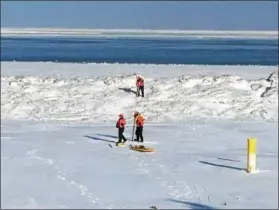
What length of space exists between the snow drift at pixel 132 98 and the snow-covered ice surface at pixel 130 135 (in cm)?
4

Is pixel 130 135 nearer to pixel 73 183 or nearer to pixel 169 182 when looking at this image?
pixel 169 182

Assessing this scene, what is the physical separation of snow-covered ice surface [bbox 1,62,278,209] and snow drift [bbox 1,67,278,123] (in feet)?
0.15

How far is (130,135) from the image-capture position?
1997 centimetres

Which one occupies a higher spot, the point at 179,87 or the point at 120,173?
the point at 179,87

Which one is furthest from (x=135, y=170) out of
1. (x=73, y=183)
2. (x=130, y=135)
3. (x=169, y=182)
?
(x=130, y=135)

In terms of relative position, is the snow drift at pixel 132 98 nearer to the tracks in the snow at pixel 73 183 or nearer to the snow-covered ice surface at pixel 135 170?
the snow-covered ice surface at pixel 135 170

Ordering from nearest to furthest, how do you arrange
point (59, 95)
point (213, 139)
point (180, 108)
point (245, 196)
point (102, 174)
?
point (245, 196) < point (102, 174) < point (213, 139) < point (180, 108) < point (59, 95)

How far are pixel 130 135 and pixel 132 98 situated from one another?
7.10 meters

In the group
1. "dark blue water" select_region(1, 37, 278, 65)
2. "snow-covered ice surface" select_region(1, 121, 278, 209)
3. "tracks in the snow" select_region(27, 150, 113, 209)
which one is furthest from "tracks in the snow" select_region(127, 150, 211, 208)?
"dark blue water" select_region(1, 37, 278, 65)

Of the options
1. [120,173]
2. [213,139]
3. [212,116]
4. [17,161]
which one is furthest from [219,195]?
[212,116]

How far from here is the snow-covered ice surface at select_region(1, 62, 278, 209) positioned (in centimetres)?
1184

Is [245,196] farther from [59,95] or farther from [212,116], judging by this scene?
[59,95]

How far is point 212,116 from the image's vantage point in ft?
81.2

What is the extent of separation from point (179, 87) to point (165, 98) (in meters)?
1.54
